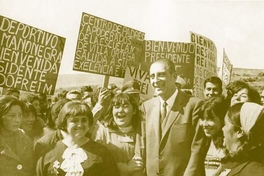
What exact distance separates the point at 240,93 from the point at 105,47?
4.22 ft

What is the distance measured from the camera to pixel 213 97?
11.1 ft

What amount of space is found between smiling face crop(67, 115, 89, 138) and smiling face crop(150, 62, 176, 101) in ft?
2.24

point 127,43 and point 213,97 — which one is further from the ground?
point 127,43

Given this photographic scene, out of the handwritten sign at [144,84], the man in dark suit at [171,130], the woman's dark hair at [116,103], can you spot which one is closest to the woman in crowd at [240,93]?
the man in dark suit at [171,130]

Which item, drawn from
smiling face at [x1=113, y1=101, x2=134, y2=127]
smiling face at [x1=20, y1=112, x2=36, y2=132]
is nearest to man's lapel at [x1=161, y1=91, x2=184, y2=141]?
smiling face at [x1=113, y1=101, x2=134, y2=127]

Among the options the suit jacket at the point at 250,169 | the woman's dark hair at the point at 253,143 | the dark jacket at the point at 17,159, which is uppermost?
the woman's dark hair at the point at 253,143

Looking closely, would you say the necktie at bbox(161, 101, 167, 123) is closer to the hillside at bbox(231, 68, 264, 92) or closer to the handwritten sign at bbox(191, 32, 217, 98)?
the handwritten sign at bbox(191, 32, 217, 98)

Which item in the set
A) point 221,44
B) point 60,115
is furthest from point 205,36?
point 60,115

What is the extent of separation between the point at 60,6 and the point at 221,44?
155cm

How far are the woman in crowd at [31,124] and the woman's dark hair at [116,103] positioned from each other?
2.03 ft

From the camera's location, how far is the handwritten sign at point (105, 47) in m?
3.73

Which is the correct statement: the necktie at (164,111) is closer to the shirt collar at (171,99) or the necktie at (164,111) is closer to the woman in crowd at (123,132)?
the shirt collar at (171,99)

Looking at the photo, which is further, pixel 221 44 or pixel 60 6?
pixel 60 6

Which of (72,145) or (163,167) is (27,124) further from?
(163,167)
